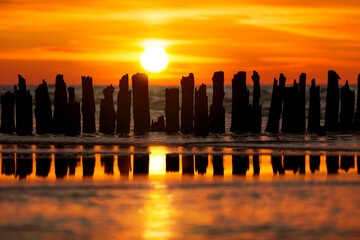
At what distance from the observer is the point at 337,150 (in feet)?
65.2

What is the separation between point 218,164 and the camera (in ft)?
52.6

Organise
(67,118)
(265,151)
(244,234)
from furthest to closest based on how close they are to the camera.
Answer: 1. (67,118)
2. (265,151)
3. (244,234)

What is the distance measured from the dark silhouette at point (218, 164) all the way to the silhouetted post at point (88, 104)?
8.01 m

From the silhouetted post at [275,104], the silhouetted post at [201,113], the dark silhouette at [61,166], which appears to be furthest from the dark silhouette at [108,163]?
the silhouetted post at [275,104]

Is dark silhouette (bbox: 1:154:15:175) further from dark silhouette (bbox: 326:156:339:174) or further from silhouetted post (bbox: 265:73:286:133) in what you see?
silhouetted post (bbox: 265:73:286:133)

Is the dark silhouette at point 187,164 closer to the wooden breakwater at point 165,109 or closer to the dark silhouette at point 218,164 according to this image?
the dark silhouette at point 218,164

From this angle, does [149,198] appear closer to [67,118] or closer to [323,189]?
[323,189]

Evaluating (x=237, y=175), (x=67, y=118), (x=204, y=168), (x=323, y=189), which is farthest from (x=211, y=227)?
(x=67, y=118)

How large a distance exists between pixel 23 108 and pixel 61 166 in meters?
10.7

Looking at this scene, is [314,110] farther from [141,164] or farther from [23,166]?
[23,166]

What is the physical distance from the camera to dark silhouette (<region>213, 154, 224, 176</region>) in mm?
14500

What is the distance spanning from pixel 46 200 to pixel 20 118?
1532 centimetres

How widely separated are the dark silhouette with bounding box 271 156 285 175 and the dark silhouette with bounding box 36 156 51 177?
13.9 ft

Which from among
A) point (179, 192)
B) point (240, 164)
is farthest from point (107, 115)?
point (179, 192)
